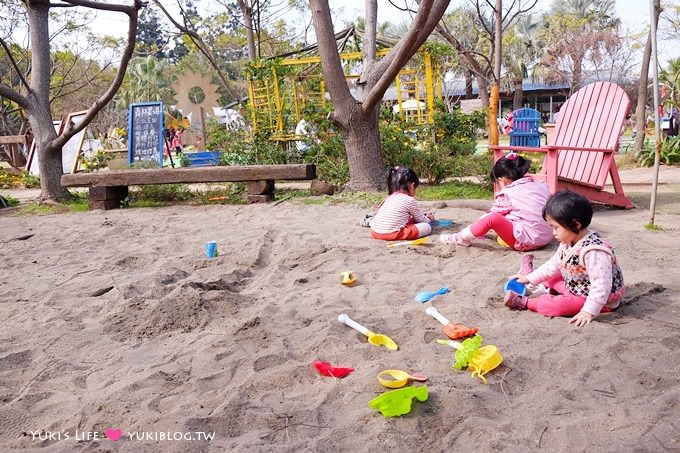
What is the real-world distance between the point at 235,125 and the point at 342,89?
22.4 ft

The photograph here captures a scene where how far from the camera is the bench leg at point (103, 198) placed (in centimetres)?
799

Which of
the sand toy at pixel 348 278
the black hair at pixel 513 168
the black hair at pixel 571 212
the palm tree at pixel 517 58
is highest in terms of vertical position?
the palm tree at pixel 517 58

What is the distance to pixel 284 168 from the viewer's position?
24.4 ft

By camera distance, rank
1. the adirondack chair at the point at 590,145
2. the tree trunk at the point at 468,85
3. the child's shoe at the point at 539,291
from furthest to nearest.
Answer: the tree trunk at the point at 468,85 → the adirondack chair at the point at 590,145 → the child's shoe at the point at 539,291

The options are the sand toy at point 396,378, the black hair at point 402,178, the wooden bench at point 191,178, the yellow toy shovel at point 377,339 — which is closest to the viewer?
the sand toy at point 396,378

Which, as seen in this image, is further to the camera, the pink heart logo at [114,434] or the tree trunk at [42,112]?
the tree trunk at [42,112]

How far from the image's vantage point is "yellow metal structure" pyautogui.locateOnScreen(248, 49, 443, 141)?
1124cm

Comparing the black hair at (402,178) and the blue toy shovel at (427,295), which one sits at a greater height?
the black hair at (402,178)

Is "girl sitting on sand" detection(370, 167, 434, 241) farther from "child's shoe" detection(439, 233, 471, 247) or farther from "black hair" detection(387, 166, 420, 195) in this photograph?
"child's shoe" detection(439, 233, 471, 247)

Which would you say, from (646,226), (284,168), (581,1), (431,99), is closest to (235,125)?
(431,99)

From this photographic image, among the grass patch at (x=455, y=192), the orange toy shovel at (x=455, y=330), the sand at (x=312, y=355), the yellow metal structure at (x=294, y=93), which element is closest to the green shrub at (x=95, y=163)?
the yellow metal structure at (x=294, y=93)

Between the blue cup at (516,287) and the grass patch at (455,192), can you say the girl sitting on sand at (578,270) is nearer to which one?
the blue cup at (516,287)

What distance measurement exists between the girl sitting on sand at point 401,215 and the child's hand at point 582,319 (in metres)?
2.24

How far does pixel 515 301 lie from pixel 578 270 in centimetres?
35
